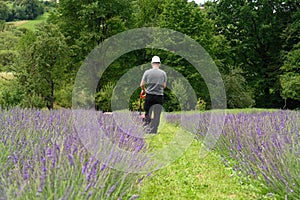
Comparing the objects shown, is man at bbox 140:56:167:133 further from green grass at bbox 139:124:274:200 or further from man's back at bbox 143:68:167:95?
green grass at bbox 139:124:274:200

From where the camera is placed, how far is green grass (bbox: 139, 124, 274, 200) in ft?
10.2

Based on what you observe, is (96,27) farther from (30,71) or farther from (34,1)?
(34,1)

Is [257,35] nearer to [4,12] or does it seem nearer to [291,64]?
[291,64]

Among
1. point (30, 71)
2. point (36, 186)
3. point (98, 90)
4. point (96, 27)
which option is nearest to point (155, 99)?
point (36, 186)

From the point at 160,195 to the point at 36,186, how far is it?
152 cm

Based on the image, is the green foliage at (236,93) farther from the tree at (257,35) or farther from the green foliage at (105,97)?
the green foliage at (105,97)

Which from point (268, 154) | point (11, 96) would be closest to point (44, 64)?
point (11, 96)

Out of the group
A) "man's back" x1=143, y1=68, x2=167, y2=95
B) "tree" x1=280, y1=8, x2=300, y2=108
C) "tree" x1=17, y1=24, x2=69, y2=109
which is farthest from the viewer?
"tree" x1=280, y1=8, x2=300, y2=108

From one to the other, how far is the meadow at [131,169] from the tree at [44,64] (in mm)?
13896

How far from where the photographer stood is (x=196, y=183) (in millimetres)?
3559

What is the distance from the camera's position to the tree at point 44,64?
57.6 feet

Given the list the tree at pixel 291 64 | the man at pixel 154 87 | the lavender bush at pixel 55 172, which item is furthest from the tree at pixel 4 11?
the lavender bush at pixel 55 172

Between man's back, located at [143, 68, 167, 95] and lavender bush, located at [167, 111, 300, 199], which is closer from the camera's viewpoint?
lavender bush, located at [167, 111, 300, 199]

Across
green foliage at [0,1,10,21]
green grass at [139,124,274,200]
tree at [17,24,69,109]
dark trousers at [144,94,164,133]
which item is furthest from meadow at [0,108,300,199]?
green foliage at [0,1,10,21]
